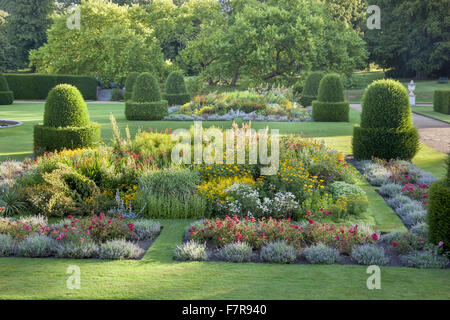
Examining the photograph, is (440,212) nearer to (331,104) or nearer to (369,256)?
(369,256)

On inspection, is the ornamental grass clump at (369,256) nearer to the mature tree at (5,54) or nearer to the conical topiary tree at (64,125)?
the conical topiary tree at (64,125)

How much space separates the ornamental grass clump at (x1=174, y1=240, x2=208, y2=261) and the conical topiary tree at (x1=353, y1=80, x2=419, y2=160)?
6.55 m

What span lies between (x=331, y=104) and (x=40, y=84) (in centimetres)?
2592

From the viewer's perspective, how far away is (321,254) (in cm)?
493

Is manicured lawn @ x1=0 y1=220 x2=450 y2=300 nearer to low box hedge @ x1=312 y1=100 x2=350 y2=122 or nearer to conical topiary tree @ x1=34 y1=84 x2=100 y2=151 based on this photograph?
conical topiary tree @ x1=34 y1=84 x2=100 y2=151

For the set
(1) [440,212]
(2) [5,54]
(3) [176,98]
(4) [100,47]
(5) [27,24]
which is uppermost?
(5) [27,24]

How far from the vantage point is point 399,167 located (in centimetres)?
905

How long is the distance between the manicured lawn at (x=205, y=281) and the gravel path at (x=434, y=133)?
815 cm

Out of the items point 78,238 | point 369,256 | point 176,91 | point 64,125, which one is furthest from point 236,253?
point 176,91

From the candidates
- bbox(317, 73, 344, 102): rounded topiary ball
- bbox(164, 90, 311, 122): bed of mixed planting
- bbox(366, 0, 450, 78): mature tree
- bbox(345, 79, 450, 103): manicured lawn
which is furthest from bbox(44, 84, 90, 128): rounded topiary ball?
bbox(366, 0, 450, 78): mature tree

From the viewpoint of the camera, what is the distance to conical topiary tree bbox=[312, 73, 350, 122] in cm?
1878

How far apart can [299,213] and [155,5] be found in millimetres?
41011

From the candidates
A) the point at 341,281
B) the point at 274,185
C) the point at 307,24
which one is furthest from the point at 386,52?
the point at 341,281
